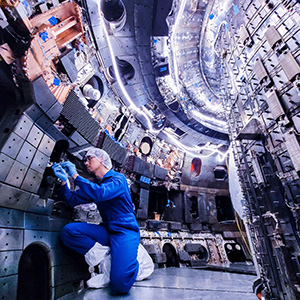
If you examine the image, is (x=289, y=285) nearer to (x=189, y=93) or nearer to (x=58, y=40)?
(x=58, y=40)

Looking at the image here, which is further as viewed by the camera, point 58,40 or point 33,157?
point 58,40

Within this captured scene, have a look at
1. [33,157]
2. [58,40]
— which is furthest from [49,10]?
[33,157]

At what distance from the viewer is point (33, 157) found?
265cm

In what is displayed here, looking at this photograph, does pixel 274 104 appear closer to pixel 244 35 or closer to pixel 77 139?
pixel 244 35

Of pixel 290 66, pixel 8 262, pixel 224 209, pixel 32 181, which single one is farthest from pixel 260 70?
pixel 224 209

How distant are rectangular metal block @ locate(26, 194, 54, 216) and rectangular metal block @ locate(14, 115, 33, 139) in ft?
2.81

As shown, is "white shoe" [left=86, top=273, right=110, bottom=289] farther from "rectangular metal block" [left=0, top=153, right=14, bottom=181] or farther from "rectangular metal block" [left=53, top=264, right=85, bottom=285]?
"rectangular metal block" [left=0, top=153, right=14, bottom=181]

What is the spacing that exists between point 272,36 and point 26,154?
A: 4.82 meters

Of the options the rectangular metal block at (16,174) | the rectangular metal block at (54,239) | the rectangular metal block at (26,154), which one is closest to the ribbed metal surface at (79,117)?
the rectangular metal block at (26,154)

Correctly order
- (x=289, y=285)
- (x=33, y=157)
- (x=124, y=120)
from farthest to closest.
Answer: (x=124, y=120) → (x=289, y=285) → (x=33, y=157)

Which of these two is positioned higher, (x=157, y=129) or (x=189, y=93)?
(x=189, y=93)

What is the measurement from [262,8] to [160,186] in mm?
6656

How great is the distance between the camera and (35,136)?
2691mm

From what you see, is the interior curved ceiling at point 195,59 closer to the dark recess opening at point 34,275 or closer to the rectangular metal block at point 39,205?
the rectangular metal block at point 39,205
